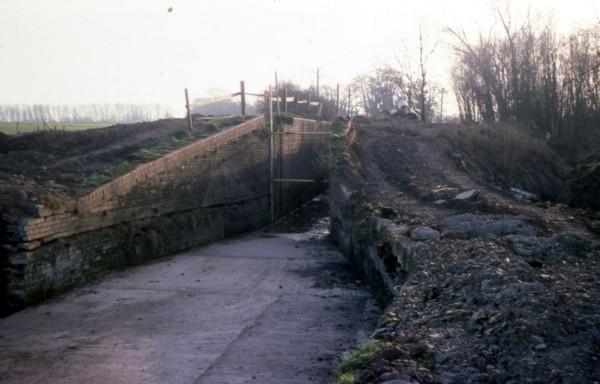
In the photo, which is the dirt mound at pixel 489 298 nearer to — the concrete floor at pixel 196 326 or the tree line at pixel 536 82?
the concrete floor at pixel 196 326

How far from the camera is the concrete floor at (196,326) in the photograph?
6.71 metres

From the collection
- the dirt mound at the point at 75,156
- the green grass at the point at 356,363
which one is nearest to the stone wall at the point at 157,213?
the dirt mound at the point at 75,156

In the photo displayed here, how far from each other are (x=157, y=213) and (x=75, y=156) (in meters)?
2.80

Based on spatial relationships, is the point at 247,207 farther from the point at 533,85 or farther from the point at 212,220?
the point at 533,85

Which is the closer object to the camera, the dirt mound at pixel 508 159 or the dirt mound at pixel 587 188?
the dirt mound at pixel 587 188

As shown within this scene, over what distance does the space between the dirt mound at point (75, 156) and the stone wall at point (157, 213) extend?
14.3 inches

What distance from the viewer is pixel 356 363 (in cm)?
457

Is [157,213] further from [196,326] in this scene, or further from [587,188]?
[587,188]

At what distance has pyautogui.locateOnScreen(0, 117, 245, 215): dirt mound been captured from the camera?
33.5 ft

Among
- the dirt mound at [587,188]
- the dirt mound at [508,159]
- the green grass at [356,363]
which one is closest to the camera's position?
the green grass at [356,363]

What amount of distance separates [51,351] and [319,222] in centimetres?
1310

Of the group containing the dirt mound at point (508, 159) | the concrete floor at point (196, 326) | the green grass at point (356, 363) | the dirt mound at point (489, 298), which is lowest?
the concrete floor at point (196, 326)

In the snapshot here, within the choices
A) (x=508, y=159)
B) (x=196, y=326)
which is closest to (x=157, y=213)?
(x=196, y=326)

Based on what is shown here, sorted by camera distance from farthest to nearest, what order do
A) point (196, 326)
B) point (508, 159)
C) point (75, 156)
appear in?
point (508, 159) < point (75, 156) < point (196, 326)
